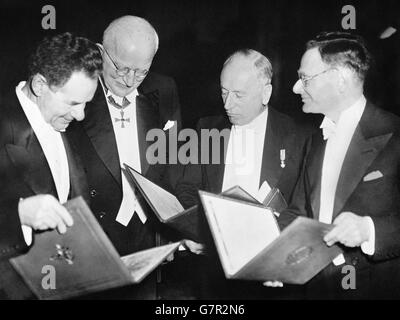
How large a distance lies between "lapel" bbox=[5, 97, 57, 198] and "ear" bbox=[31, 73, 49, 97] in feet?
0.34

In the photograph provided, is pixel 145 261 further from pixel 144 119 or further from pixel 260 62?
pixel 260 62

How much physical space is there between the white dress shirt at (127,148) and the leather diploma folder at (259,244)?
1.99 ft

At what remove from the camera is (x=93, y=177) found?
109 inches

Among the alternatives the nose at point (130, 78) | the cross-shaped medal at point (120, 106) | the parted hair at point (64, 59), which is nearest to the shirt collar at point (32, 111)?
the parted hair at point (64, 59)

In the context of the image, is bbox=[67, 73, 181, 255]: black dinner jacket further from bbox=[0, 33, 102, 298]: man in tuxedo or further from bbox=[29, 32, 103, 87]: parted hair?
bbox=[29, 32, 103, 87]: parted hair

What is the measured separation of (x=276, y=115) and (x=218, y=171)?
16.3 inches

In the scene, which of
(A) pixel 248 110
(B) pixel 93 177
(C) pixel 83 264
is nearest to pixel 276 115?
(A) pixel 248 110

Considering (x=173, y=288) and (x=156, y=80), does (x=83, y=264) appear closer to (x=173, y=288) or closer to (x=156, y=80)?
(x=173, y=288)

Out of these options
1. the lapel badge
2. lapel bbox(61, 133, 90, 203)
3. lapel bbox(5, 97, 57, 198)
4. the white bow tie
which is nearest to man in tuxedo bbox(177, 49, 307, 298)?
the lapel badge

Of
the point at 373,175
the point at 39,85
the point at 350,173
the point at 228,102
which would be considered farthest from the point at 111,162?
the point at 373,175

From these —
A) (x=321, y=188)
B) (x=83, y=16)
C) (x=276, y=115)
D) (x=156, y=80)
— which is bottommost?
(x=321, y=188)

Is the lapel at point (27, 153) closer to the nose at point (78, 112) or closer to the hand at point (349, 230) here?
the nose at point (78, 112)
